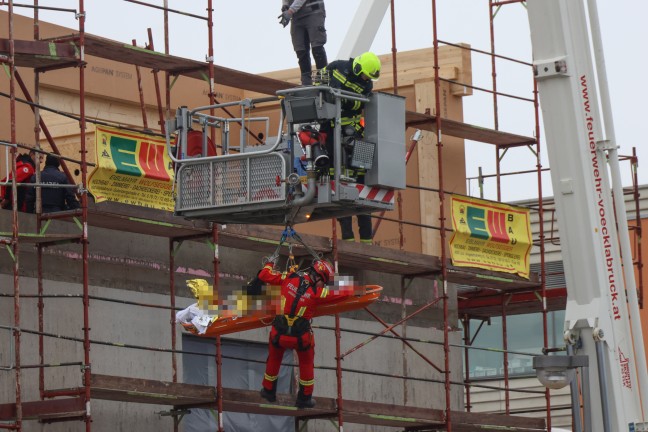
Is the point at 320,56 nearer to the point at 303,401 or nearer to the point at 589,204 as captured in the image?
the point at 589,204

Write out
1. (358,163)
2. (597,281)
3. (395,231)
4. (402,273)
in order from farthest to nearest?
(395,231), (402,273), (597,281), (358,163)

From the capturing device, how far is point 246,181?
1798 centimetres

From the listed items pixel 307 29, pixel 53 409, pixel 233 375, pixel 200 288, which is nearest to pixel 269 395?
pixel 200 288

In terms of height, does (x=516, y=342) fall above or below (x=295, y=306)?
above

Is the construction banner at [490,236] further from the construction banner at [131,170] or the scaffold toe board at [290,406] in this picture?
the construction banner at [131,170]

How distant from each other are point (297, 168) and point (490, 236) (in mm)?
9173

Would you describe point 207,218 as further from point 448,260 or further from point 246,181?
point 448,260

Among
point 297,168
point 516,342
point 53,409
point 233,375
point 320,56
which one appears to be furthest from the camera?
point 516,342

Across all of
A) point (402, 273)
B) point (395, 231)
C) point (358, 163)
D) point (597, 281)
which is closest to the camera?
point (358, 163)

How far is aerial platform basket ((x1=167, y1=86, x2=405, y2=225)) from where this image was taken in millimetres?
17656

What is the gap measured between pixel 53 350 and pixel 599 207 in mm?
6958

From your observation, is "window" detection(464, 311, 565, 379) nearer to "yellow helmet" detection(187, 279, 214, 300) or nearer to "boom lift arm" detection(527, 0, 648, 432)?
"boom lift arm" detection(527, 0, 648, 432)

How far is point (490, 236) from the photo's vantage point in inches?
1047

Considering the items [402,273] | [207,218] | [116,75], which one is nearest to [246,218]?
[207,218]
